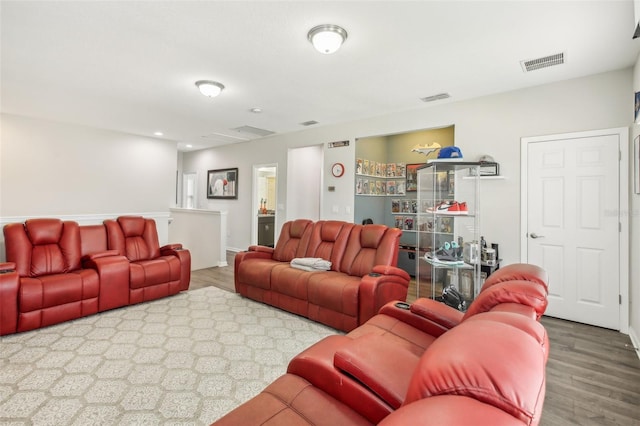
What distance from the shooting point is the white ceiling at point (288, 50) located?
2232 millimetres

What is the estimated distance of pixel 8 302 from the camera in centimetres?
281

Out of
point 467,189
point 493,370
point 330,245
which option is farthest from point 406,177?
point 493,370

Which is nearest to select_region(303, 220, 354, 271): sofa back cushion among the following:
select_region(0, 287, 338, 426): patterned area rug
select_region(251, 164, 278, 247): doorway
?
select_region(0, 287, 338, 426): patterned area rug

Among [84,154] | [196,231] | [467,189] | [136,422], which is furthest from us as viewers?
[196,231]

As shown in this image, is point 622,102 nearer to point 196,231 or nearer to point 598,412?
point 598,412

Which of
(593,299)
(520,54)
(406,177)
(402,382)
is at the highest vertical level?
(520,54)

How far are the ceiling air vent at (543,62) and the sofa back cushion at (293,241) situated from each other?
303cm

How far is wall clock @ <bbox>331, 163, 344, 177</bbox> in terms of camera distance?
212 inches

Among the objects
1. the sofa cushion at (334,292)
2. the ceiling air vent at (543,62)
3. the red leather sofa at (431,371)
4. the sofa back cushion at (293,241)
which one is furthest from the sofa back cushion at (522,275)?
the sofa back cushion at (293,241)

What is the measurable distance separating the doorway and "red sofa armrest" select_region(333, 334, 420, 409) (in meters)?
5.29

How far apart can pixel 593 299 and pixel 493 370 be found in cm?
380

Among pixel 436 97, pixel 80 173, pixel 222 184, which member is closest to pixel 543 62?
pixel 436 97

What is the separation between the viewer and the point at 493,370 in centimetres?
58

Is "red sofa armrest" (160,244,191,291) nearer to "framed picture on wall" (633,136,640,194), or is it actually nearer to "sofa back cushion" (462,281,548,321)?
"sofa back cushion" (462,281,548,321)
